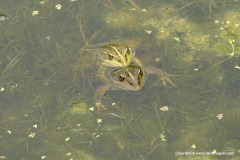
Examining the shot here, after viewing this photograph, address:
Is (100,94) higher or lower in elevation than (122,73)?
lower

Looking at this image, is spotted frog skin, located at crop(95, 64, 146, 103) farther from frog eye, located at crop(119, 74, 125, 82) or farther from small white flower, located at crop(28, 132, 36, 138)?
small white flower, located at crop(28, 132, 36, 138)

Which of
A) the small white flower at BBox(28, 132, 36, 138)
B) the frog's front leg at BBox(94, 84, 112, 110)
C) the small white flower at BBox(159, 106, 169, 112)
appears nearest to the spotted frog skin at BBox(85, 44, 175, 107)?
the frog's front leg at BBox(94, 84, 112, 110)

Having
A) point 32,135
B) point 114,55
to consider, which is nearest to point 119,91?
point 114,55

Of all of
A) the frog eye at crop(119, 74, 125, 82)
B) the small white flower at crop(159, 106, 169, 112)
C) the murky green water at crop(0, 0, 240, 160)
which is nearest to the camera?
the murky green water at crop(0, 0, 240, 160)

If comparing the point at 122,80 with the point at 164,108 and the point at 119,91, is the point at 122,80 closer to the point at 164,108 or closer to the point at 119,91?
the point at 119,91

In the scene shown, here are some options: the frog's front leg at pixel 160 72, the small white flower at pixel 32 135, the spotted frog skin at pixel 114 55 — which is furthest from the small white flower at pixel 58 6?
the small white flower at pixel 32 135

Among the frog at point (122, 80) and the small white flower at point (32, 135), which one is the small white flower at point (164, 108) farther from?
the small white flower at point (32, 135)
